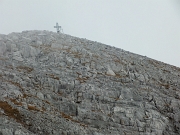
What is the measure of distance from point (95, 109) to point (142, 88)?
17.7 m

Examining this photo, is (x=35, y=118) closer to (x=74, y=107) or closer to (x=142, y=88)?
(x=74, y=107)

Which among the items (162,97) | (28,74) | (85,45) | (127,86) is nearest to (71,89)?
(28,74)

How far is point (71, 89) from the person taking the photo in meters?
52.3

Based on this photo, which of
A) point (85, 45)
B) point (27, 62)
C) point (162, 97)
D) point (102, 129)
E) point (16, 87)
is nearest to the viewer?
point (102, 129)

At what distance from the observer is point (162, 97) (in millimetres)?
54688

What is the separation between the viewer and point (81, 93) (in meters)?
51.2

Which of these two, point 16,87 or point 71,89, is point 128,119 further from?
point 16,87

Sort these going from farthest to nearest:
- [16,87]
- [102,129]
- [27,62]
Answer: [27,62], [16,87], [102,129]

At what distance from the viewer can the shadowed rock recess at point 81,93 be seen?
37.6m

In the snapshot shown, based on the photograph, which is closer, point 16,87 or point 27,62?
point 16,87

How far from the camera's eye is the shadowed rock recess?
37625 mm

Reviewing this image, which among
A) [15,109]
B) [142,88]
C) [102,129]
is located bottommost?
[102,129]

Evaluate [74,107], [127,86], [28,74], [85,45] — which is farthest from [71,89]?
[85,45]

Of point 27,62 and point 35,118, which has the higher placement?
point 27,62
